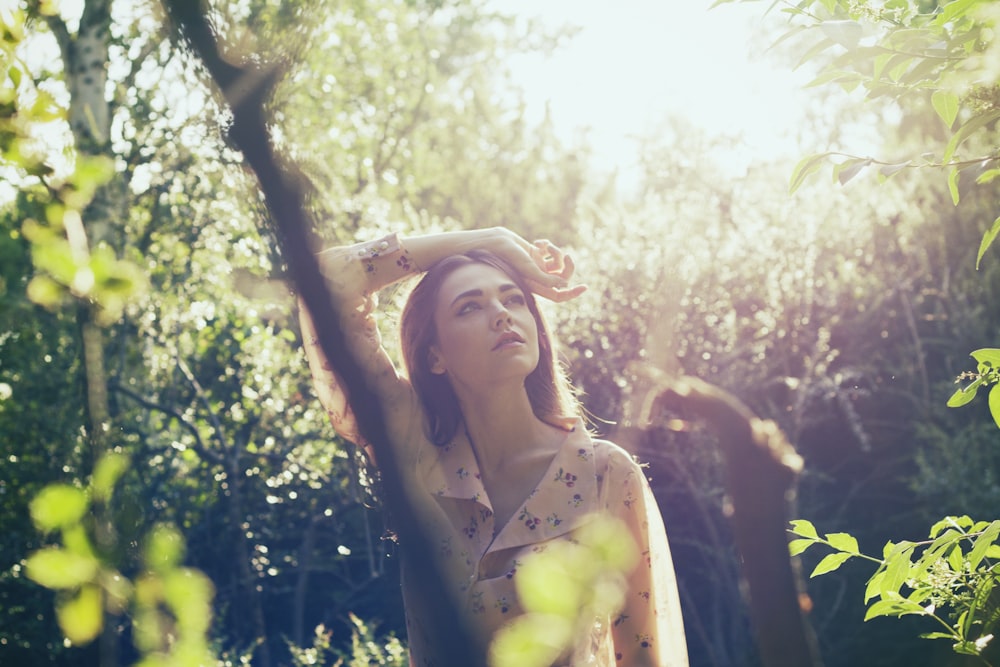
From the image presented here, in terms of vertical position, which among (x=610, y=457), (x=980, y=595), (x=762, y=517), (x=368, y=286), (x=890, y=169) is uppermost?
(x=368, y=286)

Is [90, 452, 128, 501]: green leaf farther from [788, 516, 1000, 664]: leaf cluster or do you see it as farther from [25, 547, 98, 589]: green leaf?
[788, 516, 1000, 664]: leaf cluster

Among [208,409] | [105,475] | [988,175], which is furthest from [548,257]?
[208,409]

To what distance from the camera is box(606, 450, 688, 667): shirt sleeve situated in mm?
2229

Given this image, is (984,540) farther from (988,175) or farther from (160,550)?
(160,550)

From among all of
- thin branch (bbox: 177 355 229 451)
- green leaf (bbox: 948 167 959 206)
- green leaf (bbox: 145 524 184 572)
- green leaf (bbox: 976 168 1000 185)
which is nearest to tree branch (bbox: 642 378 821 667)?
green leaf (bbox: 145 524 184 572)

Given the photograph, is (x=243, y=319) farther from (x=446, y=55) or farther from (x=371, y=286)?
(x=446, y=55)

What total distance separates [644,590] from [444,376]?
0.71 metres

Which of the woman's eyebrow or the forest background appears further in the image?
the forest background

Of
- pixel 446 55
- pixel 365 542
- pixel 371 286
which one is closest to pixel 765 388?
pixel 365 542

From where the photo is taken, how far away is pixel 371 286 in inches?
94.7

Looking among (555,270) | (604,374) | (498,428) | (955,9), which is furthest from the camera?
(604,374)

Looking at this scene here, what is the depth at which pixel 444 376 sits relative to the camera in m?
2.42

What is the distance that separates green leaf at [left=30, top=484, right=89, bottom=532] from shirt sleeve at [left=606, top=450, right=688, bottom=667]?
1.85 m

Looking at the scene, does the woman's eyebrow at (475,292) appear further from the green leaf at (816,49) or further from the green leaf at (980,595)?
the green leaf at (980,595)
